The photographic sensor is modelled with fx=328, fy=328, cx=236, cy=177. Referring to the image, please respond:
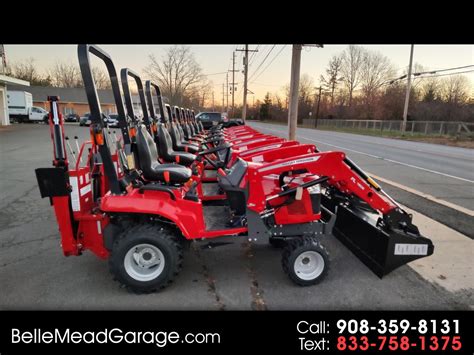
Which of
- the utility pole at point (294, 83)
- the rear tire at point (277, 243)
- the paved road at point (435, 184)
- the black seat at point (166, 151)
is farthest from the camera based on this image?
the utility pole at point (294, 83)

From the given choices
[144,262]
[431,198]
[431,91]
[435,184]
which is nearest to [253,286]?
[144,262]

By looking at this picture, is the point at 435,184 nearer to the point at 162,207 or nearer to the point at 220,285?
the point at 220,285

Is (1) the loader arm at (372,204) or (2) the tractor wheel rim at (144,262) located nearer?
(2) the tractor wheel rim at (144,262)

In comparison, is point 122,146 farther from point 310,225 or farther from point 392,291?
point 392,291

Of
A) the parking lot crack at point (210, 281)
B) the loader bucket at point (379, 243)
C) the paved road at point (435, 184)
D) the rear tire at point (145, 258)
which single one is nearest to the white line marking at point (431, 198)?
the paved road at point (435, 184)

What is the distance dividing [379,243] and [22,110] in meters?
43.2

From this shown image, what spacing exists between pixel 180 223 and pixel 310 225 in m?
1.29

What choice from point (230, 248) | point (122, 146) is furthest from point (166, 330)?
point (122, 146)

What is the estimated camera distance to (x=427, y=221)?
5109 millimetres

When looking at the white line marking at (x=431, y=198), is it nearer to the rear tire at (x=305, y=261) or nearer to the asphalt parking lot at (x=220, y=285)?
the asphalt parking lot at (x=220, y=285)

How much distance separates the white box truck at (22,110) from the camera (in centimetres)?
3638

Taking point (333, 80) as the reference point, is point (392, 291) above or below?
below

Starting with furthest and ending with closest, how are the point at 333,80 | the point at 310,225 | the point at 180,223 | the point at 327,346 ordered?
the point at 333,80, the point at 310,225, the point at 180,223, the point at 327,346

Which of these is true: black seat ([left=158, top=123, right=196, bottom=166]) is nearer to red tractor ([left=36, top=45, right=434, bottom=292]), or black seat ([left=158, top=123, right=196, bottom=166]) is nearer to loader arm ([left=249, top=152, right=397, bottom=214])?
red tractor ([left=36, top=45, right=434, bottom=292])
